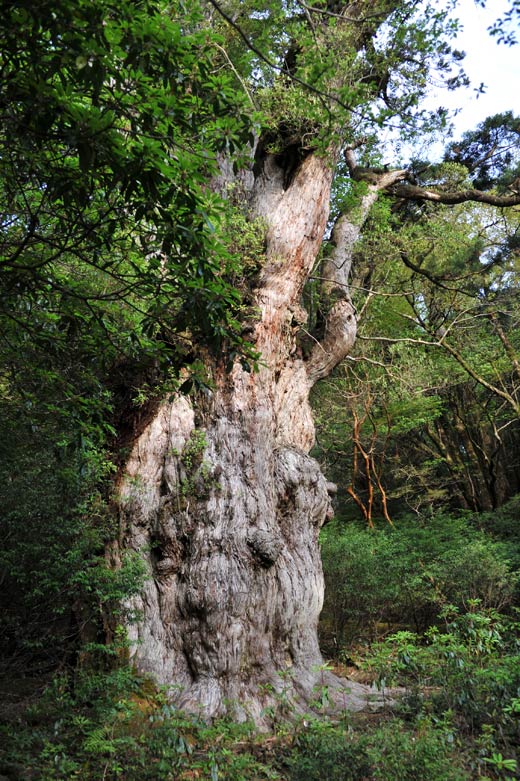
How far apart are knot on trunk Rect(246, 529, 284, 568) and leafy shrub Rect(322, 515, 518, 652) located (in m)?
3.86

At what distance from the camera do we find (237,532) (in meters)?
6.03

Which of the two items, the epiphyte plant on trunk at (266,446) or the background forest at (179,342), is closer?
the background forest at (179,342)

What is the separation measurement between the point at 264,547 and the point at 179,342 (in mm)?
2167

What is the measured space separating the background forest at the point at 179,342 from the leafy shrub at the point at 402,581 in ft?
0.15

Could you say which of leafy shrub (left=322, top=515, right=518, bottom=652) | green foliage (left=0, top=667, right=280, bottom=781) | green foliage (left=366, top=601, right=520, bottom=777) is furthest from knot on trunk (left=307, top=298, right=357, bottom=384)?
green foliage (left=0, top=667, right=280, bottom=781)

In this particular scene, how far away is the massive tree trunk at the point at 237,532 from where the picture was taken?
561cm

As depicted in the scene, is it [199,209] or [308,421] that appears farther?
[308,421]

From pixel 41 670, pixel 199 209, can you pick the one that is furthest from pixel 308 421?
pixel 199 209

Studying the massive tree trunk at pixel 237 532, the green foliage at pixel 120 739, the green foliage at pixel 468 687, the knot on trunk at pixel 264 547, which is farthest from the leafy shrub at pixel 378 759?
the knot on trunk at pixel 264 547

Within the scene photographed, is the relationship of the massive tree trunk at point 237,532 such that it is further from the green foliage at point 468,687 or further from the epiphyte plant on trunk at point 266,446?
the green foliage at point 468,687

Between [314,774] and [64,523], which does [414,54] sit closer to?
[64,523]

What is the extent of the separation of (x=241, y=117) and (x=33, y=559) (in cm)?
411

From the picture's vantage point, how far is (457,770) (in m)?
3.35

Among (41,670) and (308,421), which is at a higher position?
(308,421)
